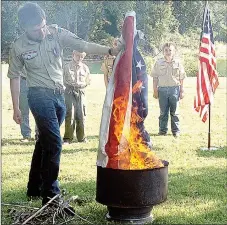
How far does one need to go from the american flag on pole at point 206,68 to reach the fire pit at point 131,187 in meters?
4.10

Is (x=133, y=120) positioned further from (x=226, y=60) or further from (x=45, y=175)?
(x=226, y=60)

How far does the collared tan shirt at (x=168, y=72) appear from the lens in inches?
373

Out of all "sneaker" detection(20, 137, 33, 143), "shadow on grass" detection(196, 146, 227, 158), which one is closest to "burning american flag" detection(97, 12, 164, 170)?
"shadow on grass" detection(196, 146, 227, 158)

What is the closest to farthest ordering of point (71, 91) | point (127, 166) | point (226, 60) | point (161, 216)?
point (127, 166), point (161, 216), point (71, 91), point (226, 60)

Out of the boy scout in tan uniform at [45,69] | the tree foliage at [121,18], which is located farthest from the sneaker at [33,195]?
the tree foliage at [121,18]

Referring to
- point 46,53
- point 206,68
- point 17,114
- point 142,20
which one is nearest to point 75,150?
point 206,68

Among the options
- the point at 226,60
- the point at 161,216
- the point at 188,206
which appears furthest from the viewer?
the point at 226,60

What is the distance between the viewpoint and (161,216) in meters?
4.68

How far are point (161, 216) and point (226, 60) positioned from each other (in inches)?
785

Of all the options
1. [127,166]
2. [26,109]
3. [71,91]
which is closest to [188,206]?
[127,166]

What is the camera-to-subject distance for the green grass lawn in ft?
15.7

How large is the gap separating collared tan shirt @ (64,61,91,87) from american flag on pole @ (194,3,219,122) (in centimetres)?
193

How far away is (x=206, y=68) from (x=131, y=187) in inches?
174

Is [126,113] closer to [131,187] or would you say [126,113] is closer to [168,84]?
[131,187]
